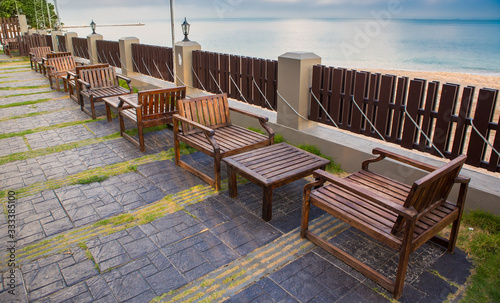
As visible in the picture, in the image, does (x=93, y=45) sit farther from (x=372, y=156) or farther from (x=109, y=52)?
(x=372, y=156)

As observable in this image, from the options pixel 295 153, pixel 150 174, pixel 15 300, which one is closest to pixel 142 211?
pixel 150 174

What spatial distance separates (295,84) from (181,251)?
317cm

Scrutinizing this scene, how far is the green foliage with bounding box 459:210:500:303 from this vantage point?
9.50 ft

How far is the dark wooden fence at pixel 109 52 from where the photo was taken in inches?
485

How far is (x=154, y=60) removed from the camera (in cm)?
1016

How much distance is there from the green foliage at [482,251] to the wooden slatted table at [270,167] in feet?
5.19

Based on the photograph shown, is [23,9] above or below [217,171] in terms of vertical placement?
above

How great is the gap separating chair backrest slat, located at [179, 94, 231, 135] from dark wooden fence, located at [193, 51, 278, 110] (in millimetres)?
1220

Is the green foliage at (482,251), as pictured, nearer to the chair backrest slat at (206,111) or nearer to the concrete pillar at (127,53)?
the chair backrest slat at (206,111)

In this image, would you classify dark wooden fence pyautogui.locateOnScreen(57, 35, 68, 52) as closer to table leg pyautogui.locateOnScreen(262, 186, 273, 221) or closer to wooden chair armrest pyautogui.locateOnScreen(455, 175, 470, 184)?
table leg pyautogui.locateOnScreen(262, 186, 273, 221)

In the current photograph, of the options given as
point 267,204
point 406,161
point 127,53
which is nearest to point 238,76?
point 267,204

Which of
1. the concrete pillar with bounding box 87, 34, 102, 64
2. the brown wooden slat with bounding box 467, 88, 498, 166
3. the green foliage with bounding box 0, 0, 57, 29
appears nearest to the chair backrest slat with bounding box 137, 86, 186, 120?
the brown wooden slat with bounding box 467, 88, 498, 166

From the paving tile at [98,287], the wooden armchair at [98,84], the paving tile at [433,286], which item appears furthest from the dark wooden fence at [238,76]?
the paving tile at [98,287]

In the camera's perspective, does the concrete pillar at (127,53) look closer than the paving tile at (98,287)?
No
